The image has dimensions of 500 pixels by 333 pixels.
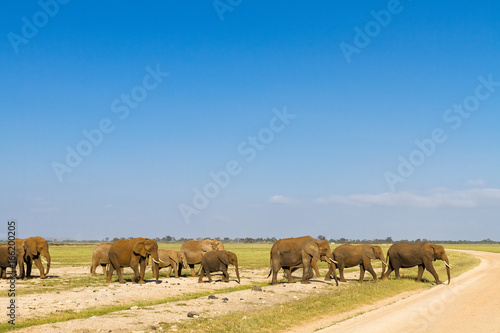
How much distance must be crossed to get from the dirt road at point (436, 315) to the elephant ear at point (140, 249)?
14719mm

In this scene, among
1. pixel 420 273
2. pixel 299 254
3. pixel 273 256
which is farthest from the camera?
pixel 420 273

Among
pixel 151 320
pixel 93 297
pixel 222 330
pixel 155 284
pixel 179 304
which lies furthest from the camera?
pixel 155 284

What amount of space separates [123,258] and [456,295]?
18353mm

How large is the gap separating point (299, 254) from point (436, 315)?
41.5 ft

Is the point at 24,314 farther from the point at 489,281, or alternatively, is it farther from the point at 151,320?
the point at 489,281

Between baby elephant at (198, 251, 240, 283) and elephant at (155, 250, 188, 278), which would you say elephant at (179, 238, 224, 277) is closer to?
elephant at (155, 250, 188, 278)

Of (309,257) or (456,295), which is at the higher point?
(309,257)

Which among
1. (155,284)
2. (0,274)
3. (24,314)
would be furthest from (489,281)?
(0,274)

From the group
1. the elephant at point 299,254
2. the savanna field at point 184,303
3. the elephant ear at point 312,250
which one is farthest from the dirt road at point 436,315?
the elephant at point 299,254

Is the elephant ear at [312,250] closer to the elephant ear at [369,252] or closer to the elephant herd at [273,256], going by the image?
the elephant herd at [273,256]

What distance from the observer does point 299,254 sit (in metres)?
30.8

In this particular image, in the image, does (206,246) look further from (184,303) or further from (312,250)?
(184,303)

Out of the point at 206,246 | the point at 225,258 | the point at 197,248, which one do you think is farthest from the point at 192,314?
the point at 197,248

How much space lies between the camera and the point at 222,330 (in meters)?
15.9
